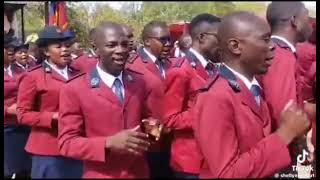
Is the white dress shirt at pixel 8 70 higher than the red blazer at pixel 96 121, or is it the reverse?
the red blazer at pixel 96 121

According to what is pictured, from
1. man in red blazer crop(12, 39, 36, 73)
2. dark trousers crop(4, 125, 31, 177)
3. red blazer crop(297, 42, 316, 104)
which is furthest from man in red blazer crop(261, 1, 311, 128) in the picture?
man in red blazer crop(12, 39, 36, 73)

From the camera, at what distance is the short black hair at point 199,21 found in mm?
3766

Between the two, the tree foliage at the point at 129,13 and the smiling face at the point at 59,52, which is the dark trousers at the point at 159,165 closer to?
the tree foliage at the point at 129,13

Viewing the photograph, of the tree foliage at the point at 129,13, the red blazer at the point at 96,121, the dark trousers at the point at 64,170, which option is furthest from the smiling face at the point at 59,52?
the dark trousers at the point at 64,170

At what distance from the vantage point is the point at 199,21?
12.6ft

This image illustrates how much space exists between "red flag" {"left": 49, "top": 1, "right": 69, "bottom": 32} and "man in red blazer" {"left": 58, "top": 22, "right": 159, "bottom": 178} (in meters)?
1.53

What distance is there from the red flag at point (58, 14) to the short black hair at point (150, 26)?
1.74ft

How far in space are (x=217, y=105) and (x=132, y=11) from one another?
71.5 inches

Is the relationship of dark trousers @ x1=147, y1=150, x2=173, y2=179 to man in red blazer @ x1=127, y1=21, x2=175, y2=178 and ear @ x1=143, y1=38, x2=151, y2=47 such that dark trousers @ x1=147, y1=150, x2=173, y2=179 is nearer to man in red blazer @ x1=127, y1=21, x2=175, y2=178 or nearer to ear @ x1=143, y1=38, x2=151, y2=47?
man in red blazer @ x1=127, y1=21, x2=175, y2=178

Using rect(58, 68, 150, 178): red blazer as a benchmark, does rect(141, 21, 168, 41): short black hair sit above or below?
below

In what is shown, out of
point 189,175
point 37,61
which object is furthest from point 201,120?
point 37,61

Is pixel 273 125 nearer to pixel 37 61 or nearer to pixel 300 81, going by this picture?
pixel 300 81

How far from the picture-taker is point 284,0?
276 cm

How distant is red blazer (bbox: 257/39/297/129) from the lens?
8.61 feet
